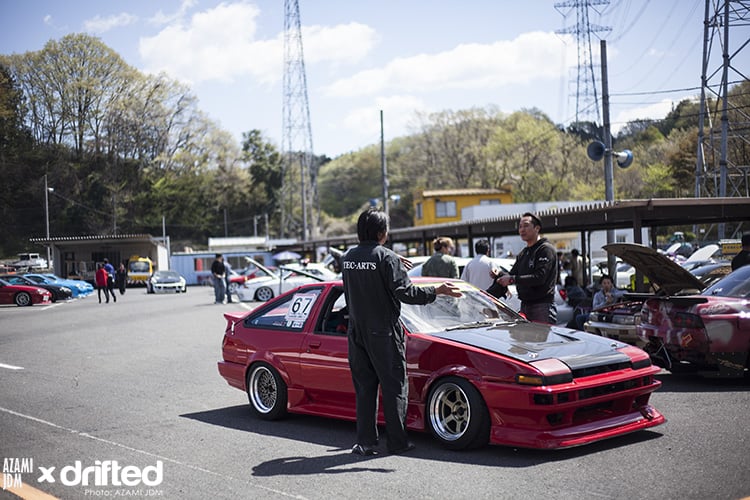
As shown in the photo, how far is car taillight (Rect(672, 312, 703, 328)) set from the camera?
27.0 ft

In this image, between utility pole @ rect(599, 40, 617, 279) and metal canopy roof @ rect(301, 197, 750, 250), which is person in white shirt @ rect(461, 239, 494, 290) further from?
utility pole @ rect(599, 40, 617, 279)

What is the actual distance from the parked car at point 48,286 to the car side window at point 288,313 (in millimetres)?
26577

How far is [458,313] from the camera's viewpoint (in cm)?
679

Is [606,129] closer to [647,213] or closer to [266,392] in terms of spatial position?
[647,213]

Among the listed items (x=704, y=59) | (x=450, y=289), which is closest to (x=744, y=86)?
(x=704, y=59)

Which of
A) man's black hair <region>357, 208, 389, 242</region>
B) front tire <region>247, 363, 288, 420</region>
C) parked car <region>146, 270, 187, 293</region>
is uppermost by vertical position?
man's black hair <region>357, 208, 389, 242</region>

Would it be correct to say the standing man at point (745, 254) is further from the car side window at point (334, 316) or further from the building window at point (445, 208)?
the building window at point (445, 208)

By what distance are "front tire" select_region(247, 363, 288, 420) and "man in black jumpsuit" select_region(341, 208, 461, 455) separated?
1526 mm

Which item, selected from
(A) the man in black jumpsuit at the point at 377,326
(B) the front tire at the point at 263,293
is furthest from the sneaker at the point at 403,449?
(B) the front tire at the point at 263,293

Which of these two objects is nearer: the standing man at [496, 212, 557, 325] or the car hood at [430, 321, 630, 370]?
the car hood at [430, 321, 630, 370]

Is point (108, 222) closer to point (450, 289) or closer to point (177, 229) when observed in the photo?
point (177, 229)

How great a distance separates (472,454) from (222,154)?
8448 cm

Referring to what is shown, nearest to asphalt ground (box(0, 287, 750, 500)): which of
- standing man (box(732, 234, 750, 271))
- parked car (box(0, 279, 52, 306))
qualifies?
standing man (box(732, 234, 750, 271))

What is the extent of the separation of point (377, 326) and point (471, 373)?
2.58 feet
